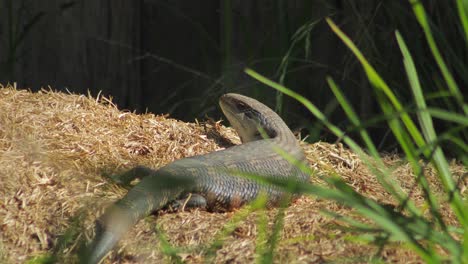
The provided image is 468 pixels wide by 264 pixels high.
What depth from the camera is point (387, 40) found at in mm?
6680

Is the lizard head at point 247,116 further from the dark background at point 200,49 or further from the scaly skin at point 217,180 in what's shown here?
the dark background at point 200,49

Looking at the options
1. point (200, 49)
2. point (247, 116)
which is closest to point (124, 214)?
point (247, 116)

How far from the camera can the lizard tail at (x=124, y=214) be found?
3.74 meters

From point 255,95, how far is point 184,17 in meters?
0.96

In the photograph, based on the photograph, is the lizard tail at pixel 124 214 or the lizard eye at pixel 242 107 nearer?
the lizard tail at pixel 124 214

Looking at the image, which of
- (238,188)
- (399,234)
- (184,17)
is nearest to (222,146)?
(238,188)

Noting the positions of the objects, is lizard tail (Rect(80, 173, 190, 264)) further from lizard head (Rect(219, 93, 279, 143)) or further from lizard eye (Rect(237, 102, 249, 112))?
lizard eye (Rect(237, 102, 249, 112))

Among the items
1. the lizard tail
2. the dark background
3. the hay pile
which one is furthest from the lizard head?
the lizard tail

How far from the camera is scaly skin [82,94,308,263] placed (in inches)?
154

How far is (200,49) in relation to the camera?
24.9 ft

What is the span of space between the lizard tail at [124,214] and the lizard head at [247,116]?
5.02 feet

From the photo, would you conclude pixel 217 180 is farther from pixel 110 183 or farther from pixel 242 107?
pixel 242 107

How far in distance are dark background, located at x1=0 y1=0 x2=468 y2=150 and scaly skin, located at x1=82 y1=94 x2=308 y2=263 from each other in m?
0.98

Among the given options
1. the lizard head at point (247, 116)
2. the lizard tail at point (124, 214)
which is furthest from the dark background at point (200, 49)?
the lizard tail at point (124, 214)
